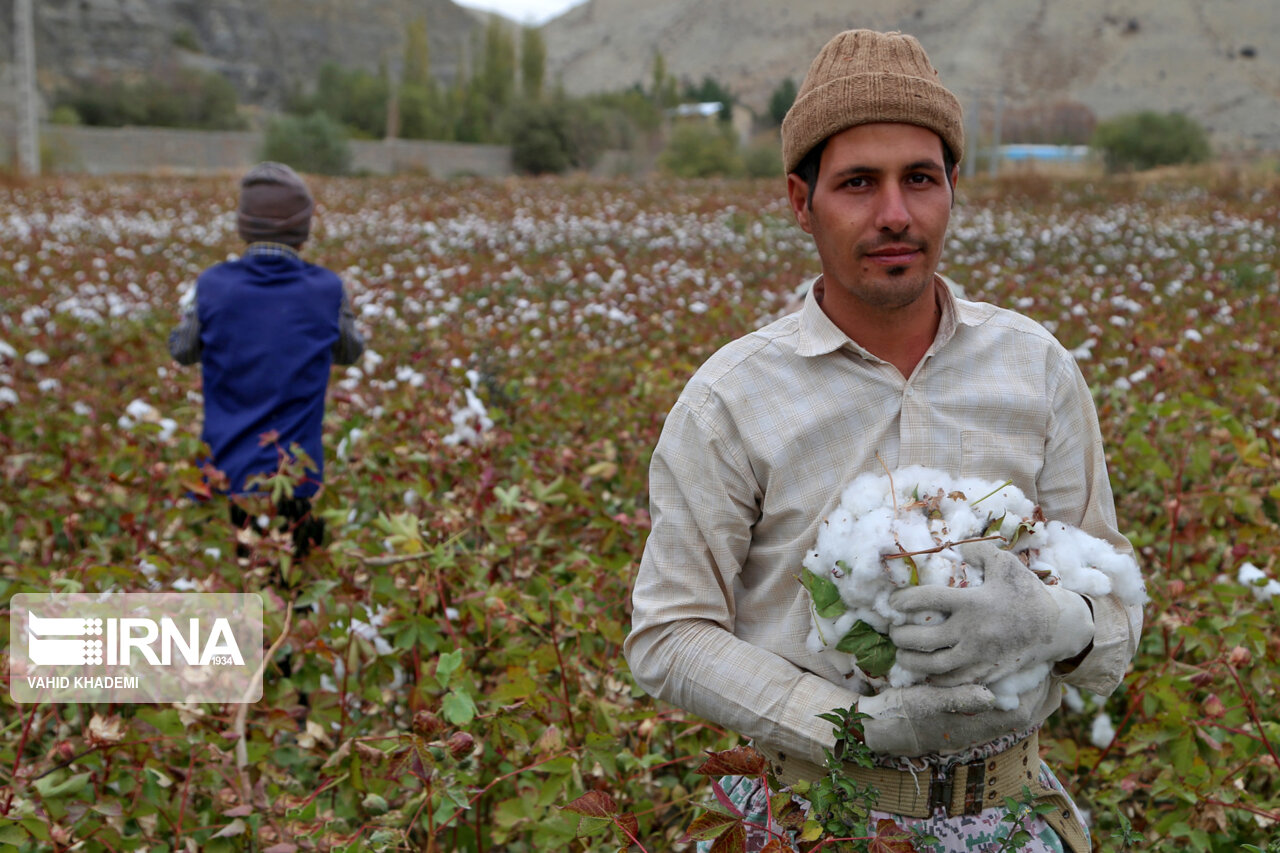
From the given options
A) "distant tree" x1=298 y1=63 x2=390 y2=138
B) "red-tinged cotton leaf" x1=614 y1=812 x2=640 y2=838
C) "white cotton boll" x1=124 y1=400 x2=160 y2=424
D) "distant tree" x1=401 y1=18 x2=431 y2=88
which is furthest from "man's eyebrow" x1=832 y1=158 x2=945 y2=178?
"distant tree" x1=401 y1=18 x2=431 y2=88

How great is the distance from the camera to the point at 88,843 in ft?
6.42

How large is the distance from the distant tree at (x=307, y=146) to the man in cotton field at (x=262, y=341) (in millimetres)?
26616

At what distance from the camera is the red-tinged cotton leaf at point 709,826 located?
120 cm

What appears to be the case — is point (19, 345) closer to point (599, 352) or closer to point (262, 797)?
point (599, 352)

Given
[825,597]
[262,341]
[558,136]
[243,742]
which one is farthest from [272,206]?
[558,136]

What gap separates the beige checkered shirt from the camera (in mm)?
1356

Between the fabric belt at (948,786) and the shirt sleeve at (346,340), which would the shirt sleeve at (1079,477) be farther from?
the shirt sleeve at (346,340)

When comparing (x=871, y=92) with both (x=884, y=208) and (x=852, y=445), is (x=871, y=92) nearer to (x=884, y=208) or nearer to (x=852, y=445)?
(x=884, y=208)

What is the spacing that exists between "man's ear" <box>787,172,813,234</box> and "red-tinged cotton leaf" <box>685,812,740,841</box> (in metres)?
0.77

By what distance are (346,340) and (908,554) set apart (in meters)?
2.69

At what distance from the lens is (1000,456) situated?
138 cm

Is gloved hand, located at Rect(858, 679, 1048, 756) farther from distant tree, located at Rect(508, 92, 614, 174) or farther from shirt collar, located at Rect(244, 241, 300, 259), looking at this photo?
distant tree, located at Rect(508, 92, 614, 174)

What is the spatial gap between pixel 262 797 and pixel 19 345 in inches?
213

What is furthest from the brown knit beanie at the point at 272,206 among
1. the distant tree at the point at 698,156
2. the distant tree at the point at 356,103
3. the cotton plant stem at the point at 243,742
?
the distant tree at the point at 356,103
